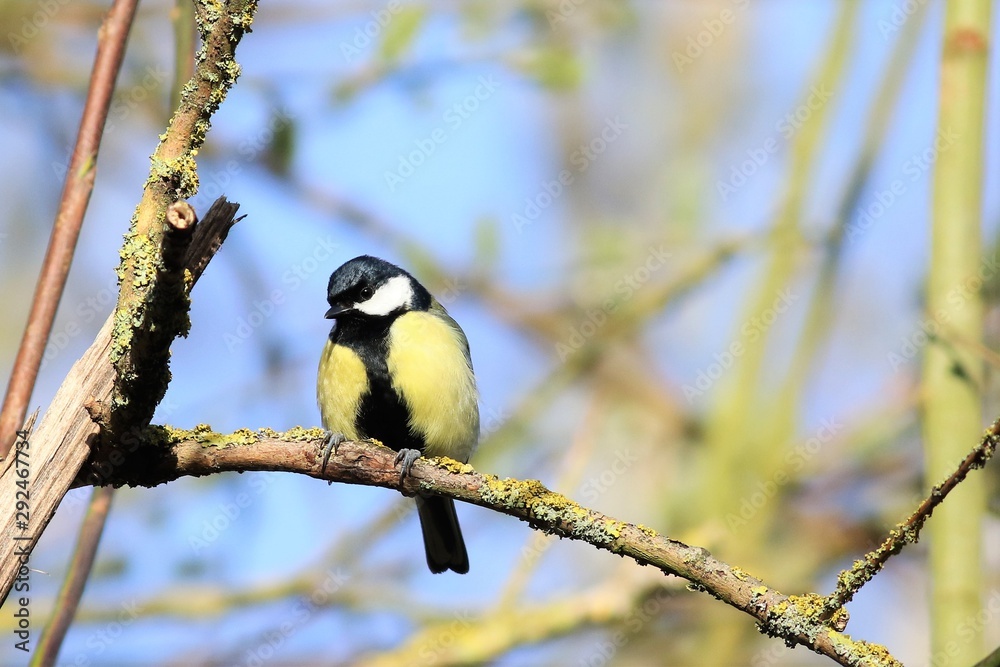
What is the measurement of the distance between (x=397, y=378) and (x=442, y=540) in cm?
81

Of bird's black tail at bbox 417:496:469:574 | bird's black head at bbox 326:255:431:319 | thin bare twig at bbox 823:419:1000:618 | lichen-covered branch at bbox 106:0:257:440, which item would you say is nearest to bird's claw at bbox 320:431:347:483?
lichen-covered branch at bbox 106:0:257:440

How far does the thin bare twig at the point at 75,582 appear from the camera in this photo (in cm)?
195

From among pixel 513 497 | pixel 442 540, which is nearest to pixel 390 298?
pixel 442 540

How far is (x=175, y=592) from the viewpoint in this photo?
4094 millimetres

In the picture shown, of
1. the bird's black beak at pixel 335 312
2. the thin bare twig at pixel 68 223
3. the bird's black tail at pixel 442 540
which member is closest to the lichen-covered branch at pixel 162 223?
the thin bare twig at pixel 68 223

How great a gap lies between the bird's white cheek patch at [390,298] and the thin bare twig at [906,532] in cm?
231

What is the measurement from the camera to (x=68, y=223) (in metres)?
1.21

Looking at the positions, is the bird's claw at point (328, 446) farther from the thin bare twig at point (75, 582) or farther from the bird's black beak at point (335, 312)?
the bird's black beak at point (335, 312)

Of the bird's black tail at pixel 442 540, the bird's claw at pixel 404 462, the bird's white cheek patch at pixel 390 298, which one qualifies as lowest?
the bird's claw at pixel 404 462

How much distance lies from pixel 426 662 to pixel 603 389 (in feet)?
6.79

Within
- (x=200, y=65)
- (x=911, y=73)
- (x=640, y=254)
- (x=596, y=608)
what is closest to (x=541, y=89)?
(x=640, y=254)

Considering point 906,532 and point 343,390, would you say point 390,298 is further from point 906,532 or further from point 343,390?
point 906,532

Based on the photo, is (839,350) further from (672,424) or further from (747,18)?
(747,18)

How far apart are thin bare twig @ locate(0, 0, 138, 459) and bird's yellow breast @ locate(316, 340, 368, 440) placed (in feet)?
7.08
